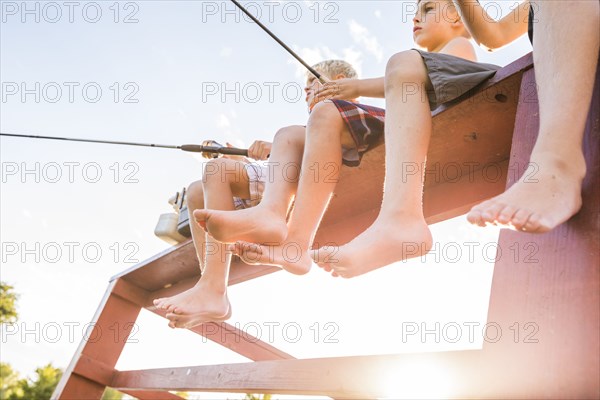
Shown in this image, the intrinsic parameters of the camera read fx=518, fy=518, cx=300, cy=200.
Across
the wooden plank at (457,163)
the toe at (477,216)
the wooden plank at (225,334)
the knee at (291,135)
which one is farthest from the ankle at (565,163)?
the wooden plank at (225,334)

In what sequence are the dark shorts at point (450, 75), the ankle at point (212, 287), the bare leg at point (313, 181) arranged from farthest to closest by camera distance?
1. the ankle at point (212, 287)
2. the bare leg at point (313, 181)
3. the dark shorts at point (450, 75)

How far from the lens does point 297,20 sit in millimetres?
2057

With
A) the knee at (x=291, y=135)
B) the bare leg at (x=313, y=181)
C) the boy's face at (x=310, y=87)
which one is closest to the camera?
the bare leg at (x=313, y=181)

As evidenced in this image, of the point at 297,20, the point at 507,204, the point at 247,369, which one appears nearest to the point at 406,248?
the point at 507,204

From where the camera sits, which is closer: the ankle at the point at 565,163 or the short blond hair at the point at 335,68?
the ankle at the point at 565,163

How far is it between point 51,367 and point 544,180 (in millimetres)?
19856

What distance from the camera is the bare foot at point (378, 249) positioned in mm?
958

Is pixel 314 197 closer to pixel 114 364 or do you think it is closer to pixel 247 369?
pixel 247 369

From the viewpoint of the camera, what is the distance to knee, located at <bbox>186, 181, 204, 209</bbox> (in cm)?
181

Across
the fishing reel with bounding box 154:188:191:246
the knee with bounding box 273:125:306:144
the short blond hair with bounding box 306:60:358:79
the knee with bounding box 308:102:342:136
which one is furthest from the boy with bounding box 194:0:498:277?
the fishing reel with bounding box 154:188:191:246

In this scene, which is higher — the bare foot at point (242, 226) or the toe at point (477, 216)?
the bare foot at point (242, 226)

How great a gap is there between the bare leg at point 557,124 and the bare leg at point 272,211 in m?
0.57

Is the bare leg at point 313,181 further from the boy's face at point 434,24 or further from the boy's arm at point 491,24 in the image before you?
the boy's face at point 434,24

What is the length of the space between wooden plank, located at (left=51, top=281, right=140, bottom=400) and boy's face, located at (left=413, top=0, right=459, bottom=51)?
6.19 ft
